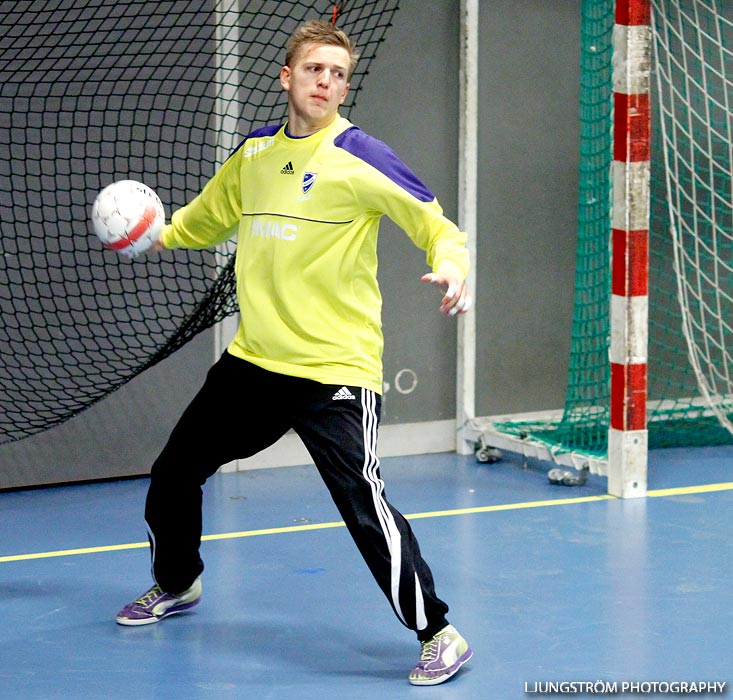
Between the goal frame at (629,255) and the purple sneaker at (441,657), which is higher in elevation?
the goal frame at (629,255)

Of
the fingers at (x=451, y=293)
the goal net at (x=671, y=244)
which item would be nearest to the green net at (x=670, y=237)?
the goal net at (x=671, y=244)

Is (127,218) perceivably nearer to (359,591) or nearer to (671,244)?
(359,591)

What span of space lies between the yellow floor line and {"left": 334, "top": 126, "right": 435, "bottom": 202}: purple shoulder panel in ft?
6.45

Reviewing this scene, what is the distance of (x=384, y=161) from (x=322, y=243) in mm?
286

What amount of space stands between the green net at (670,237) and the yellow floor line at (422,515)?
16.4 inches

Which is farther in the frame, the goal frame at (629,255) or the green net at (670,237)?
the green net at (670,237)

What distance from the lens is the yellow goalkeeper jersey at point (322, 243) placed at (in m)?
3.65

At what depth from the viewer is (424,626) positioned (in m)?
3.70

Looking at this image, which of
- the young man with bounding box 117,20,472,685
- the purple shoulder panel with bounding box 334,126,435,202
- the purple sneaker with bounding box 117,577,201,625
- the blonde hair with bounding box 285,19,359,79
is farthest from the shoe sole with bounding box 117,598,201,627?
the blonde hair with bounding box 285,19,359,79

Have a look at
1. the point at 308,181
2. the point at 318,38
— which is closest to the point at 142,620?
the point at 308,181

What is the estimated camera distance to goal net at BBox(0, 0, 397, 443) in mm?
5555

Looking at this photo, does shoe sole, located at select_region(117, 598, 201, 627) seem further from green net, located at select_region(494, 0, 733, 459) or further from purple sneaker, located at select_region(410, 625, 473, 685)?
green net, located at select_region(494, 0, 733, 459)

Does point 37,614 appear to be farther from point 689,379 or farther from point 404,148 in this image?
point 689,379

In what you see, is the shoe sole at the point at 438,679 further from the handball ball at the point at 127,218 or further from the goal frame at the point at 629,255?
the goal frame at the point at 629,255
